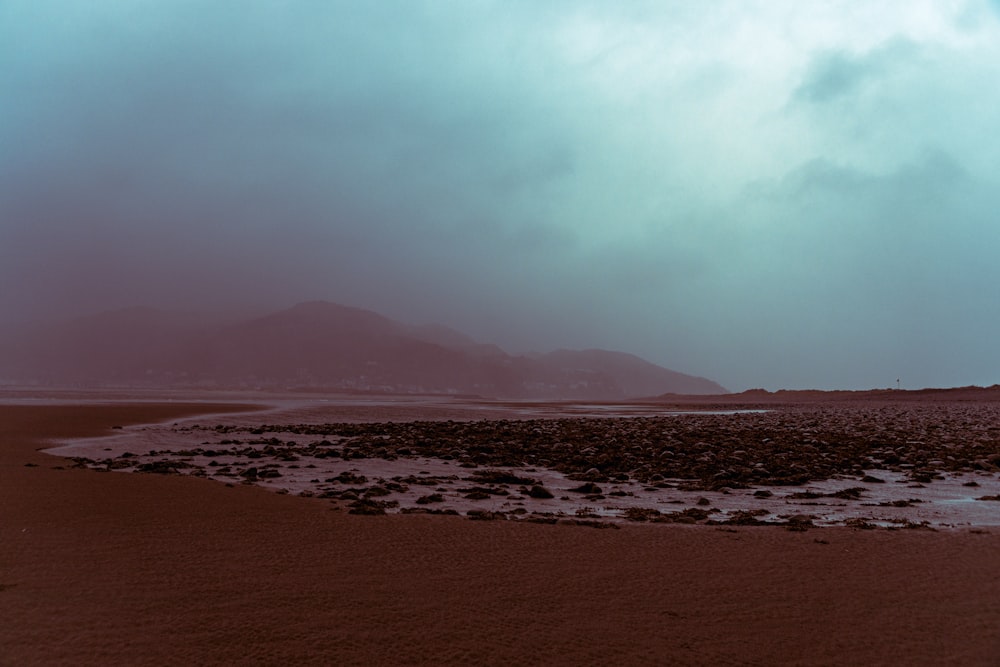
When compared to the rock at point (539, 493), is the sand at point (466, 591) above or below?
above

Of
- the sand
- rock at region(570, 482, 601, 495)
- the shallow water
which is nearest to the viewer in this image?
the sand

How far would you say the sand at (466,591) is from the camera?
468 centimetres

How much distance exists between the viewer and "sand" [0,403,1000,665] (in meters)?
4.68

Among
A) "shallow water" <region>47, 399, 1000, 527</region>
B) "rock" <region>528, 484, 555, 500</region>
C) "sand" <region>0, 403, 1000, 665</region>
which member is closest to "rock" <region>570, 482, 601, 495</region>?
"shallow water" <region>47, 399, 1000, 527</region>

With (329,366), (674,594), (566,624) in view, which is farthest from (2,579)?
(329,366)

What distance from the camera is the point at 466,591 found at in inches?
233

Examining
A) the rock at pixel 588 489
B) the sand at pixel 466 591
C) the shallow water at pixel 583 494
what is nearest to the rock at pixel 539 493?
the shallow water at pixel 583 494

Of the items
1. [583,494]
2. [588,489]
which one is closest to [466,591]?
A: [583,494]

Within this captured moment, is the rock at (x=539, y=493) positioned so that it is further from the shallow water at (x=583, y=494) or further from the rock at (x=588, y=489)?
the rock at (x=588, y=489)

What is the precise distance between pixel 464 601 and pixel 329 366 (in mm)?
187901

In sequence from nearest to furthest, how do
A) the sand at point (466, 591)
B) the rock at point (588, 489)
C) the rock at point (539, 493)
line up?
the sand at point (466, 591) → the rock at point (539, 493) → the rock at point (588, 489)

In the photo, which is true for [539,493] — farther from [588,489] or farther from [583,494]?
[588,489]

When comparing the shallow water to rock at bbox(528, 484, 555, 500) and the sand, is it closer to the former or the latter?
rock at bbox(528, 484, 555, 500)

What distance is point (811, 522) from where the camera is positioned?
9312 mm
